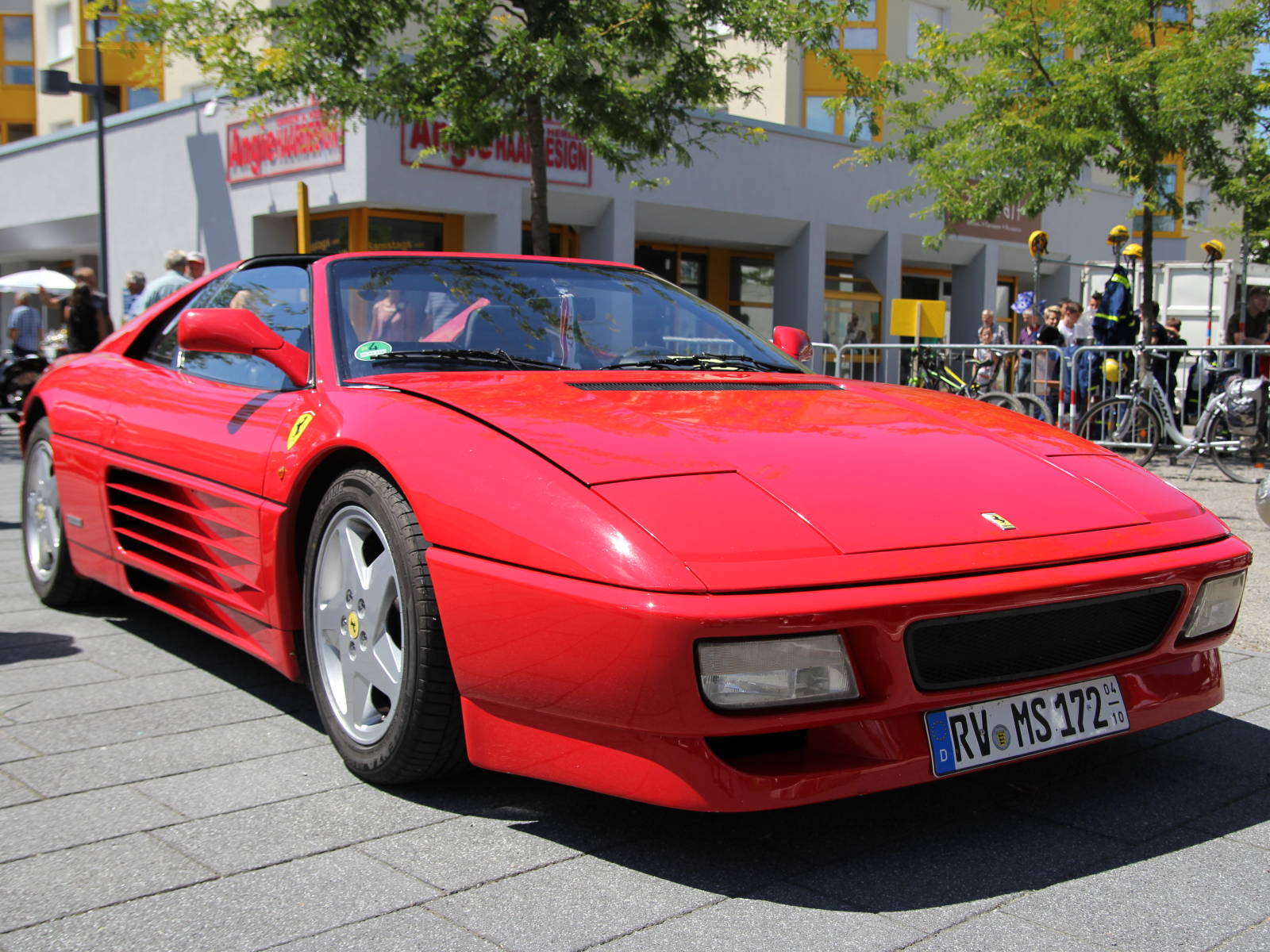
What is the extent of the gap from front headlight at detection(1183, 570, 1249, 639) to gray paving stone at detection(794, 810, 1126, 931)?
53 centimetres

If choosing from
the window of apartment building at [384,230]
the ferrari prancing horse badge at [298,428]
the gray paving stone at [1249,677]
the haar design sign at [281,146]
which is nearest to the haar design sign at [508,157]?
the window of apartment building at [384,230]

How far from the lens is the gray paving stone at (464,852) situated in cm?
220

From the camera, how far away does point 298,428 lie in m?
2.92

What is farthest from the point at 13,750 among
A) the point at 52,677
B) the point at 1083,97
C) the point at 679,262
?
the point at 679,262

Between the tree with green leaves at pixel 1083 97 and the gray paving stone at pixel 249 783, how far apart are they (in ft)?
33.8

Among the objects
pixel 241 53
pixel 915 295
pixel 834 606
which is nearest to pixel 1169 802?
pixel 834 606

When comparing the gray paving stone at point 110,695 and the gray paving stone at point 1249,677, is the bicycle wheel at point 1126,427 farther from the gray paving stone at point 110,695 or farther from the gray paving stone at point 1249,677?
the gray paving stone at point 110,695

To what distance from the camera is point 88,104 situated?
2861cm

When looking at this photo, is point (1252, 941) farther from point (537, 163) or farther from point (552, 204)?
point (552, 204)

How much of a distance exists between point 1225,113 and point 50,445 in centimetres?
1135

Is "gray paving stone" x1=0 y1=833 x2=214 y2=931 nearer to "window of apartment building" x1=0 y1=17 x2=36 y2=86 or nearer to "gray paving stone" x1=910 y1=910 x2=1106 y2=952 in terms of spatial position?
"gray paving stone" x1=910 y1=910 x2=1106 y2=952

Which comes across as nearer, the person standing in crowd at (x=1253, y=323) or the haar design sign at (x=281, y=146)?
the person standing in crowd at (x=1253, y=323)

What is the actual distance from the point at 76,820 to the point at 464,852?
2.89ft

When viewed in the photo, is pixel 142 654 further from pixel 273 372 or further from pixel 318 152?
pixel 318 152
